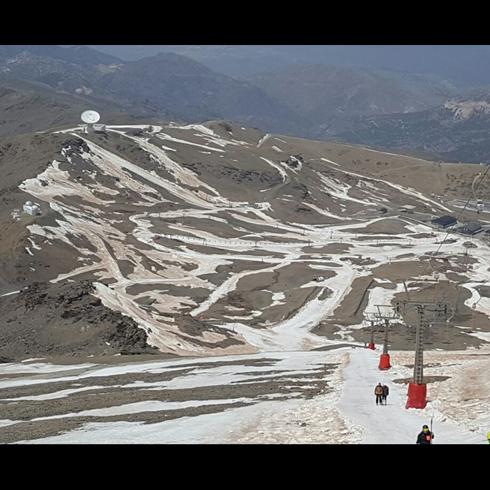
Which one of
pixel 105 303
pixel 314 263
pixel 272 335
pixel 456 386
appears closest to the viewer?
pixel 456 386

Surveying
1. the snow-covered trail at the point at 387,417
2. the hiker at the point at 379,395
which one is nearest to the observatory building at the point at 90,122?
the snow-covered trail at the point at 387,417

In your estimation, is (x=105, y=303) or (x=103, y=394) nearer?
(x=103, y=394)

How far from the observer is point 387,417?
23.8 m

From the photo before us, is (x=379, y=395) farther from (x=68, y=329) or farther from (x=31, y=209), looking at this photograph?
(x=31, y=209)

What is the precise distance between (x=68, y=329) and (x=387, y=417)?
35.7 meters

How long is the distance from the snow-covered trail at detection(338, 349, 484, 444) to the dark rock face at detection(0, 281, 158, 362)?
22560mm

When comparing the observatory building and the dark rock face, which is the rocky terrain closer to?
the dark rock face

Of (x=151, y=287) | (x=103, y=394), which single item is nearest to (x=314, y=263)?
(x=151, y=287)

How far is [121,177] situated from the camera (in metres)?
158

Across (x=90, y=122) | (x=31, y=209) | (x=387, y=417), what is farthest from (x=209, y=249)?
(x=387, y=417)

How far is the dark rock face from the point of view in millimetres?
51531
